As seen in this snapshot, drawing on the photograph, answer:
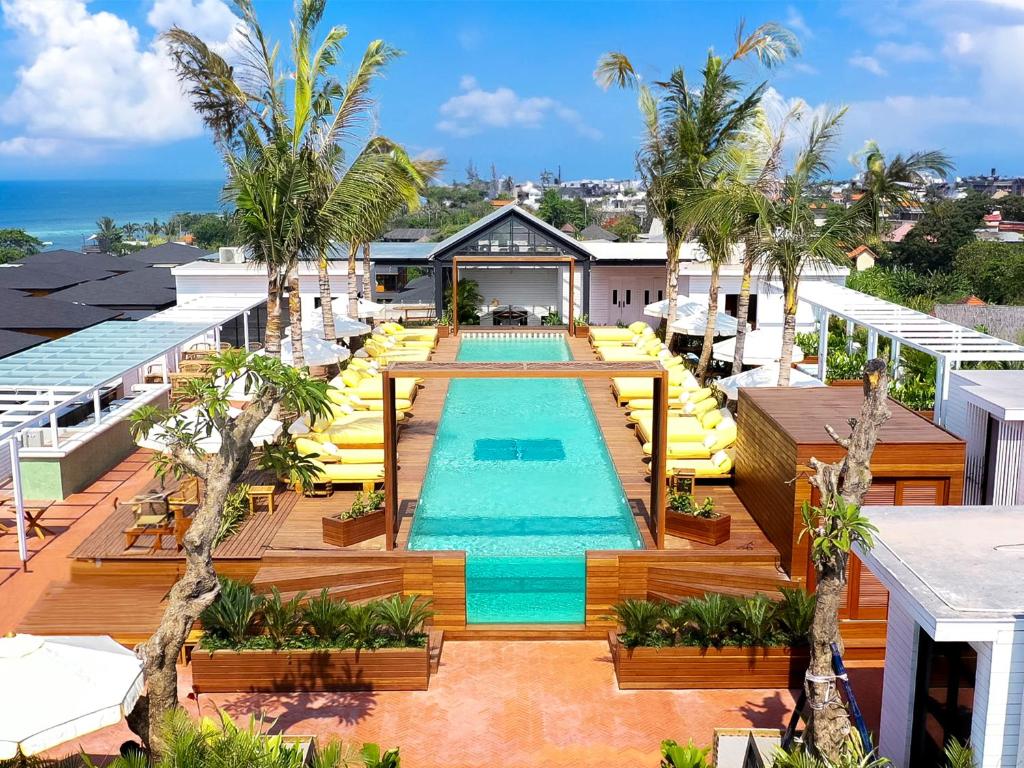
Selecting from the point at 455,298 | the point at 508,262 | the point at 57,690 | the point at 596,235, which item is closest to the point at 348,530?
the point at 57,690

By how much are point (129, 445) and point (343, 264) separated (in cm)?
1486

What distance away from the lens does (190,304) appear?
85.8 feet

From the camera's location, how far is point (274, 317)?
625 inches

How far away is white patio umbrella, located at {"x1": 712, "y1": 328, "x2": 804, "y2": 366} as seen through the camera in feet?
70.4

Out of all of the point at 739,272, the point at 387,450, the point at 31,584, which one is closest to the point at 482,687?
the point at 387,450

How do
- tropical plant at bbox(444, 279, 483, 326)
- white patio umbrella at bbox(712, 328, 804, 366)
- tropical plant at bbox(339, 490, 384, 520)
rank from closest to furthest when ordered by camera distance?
tropical plant at bbox(339, 490, 384, 520) < white patio umbrella at bbox(712, 328, 804, 366) < tropical plant at bbox(444, 279, 483, 326)

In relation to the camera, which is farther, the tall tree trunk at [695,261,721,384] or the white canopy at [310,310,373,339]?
the white canopy at [310,310,373,339]

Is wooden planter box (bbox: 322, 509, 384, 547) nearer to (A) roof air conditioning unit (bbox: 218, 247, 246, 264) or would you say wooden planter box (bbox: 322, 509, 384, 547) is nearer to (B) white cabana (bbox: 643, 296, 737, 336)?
(B) white cabana (bbox: 643, 296, 737, 336)

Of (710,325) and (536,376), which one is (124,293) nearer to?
(710,325)

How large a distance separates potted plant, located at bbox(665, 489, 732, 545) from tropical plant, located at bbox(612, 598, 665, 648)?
208 cm

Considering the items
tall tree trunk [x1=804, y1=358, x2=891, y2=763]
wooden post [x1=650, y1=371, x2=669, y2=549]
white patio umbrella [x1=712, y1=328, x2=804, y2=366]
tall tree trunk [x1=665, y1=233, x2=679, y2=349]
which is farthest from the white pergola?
tall tree trunk [x1=804, y1=358, x2=891, y2=763]

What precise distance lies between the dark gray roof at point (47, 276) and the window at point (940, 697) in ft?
99.1

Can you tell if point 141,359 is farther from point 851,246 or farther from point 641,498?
point 851,246

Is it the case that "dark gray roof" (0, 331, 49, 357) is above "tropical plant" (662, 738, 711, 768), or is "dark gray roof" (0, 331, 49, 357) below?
above
